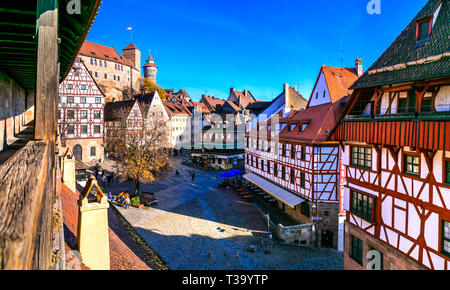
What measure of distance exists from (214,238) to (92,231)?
12509mm

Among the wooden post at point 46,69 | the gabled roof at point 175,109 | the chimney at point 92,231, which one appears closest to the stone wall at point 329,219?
the chimney at point 92,231

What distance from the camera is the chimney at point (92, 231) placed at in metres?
6.48

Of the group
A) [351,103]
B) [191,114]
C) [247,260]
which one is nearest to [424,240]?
[351,103]

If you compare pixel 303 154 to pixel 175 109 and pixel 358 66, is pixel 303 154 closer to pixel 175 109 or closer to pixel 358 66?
pixel 358 66

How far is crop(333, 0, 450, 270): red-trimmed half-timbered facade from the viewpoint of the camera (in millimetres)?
8664

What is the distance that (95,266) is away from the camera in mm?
6566

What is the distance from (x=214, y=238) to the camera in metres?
18.1

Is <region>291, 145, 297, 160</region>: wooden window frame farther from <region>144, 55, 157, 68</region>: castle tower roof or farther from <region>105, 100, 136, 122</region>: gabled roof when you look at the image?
<region>144, 55, 157, 68</region>: castle tower roof

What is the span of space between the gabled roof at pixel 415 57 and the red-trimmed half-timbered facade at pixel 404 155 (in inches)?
1.4

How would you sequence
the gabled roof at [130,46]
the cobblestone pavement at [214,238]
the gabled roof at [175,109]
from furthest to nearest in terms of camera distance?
the gabled roof at [130,46] → the gabled roof at [175,109] → the cobblestone pavement at [214,238]

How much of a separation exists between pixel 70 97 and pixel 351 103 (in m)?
37.3

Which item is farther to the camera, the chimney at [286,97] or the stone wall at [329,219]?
the chimney at [286,97]

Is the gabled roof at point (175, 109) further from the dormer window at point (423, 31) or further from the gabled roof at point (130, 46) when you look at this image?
the dormer window at point (423, 31)

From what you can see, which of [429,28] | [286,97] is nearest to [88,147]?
[286,97]
